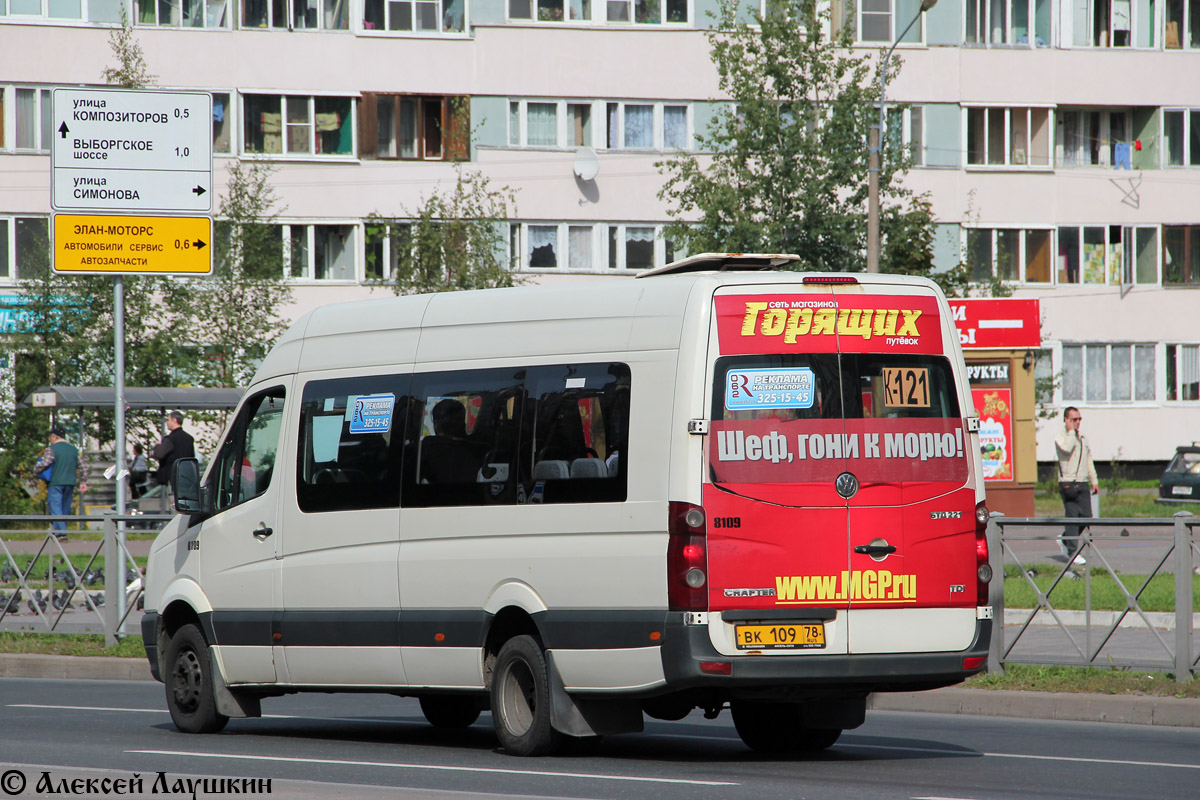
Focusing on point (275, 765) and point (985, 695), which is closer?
point (275, 765)

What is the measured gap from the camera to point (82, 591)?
55.1 feet

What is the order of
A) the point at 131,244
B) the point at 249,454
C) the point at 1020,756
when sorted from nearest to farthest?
the point at 1020,756
the point at 249,454
the point at 131,244

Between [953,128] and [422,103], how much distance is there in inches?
545

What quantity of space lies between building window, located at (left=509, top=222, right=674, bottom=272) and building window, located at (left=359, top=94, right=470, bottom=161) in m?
2.62

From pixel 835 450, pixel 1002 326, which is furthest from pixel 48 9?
pixel 835 450

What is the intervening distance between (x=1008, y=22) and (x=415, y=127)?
52.7 feet

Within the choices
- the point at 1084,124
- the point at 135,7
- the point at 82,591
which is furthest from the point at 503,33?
the point at 82,591

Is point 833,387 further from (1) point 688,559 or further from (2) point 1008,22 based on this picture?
(2) point 1008,22

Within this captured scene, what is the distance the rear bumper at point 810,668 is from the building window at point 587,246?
36.4 metres

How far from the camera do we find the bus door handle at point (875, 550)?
9.03 m

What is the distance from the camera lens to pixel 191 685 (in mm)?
11438

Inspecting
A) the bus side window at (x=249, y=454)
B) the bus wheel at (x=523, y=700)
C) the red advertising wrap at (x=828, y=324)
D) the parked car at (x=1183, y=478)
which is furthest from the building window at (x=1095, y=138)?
the bus wheel at (x=523, y=700)

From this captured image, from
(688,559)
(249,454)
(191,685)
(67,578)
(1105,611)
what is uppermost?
(249,454)

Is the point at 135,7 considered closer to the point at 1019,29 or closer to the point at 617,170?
the point at 617,170
